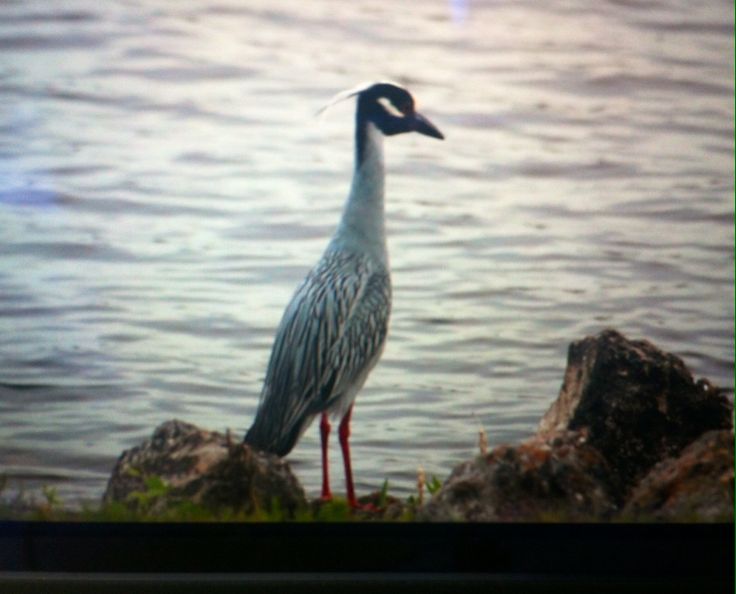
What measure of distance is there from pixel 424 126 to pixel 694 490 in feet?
3.25

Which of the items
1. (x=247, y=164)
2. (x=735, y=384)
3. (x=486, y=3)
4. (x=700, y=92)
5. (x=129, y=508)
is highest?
(x=486, y=3)

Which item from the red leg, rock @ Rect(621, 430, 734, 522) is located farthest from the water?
rock @ Rect(621, 430, 734, 522)

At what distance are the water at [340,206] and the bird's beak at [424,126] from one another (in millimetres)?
34

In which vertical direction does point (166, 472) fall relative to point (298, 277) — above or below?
below

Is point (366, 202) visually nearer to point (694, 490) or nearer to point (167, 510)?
point (167, 510)

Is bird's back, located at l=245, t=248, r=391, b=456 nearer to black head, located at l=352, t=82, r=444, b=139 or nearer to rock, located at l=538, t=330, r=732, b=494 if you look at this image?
black head, located at l=352, t=82, r=444, b=139

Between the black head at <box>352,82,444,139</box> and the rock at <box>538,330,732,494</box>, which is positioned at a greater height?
the black head at <box>352,82,444,139</box>

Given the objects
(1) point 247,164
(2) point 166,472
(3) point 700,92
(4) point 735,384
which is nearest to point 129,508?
(2) point 166,472

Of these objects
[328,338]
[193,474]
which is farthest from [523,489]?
[193,474]

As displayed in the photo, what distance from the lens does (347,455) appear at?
2.44m

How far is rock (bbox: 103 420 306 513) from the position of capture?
2404 millimetres

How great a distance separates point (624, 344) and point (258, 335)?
2.66ft

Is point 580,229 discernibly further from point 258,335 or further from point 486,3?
point 258,335

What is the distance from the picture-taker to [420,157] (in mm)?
2504
